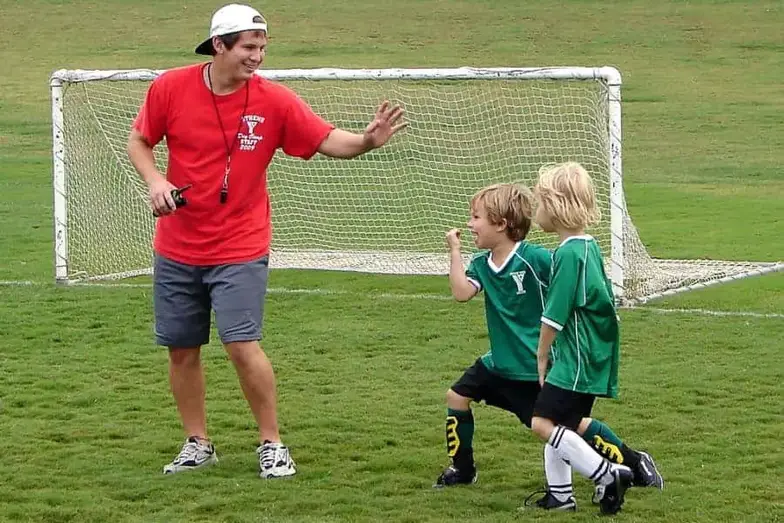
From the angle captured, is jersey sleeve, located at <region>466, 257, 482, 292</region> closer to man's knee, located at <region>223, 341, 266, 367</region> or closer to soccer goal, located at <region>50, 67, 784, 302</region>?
man's knee, located at <region>223, 341, 266, 367</region>

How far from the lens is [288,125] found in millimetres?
5965

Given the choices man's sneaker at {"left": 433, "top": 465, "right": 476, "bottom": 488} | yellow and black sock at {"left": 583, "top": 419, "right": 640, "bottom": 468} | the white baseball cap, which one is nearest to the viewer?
yellow and black sock at {"left": 583, "top": 419, "right": 640, "bottom": 468}

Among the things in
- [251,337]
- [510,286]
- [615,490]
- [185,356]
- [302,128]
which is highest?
[302,128]

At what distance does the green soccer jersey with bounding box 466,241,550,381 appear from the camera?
5527mm

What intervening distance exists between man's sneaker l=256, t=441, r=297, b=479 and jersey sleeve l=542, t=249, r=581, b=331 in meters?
1.38

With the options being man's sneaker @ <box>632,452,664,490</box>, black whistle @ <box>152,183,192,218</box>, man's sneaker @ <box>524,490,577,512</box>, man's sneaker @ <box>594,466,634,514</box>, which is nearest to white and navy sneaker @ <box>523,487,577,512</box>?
man's sneaker @ <box>524,490,577,512</box>

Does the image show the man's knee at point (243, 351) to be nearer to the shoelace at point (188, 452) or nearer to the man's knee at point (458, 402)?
the shoelace at point (188, 452)

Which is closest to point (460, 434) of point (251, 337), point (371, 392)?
point (251, 337)

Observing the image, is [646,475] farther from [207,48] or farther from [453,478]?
[207,48]

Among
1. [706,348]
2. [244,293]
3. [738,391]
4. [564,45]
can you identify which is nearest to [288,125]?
[244,293]

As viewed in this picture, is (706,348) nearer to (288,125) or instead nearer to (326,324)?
(326,324)

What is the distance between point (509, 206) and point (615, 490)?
1.08m

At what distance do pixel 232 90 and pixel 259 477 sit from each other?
152 centimetres

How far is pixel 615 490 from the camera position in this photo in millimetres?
5344
